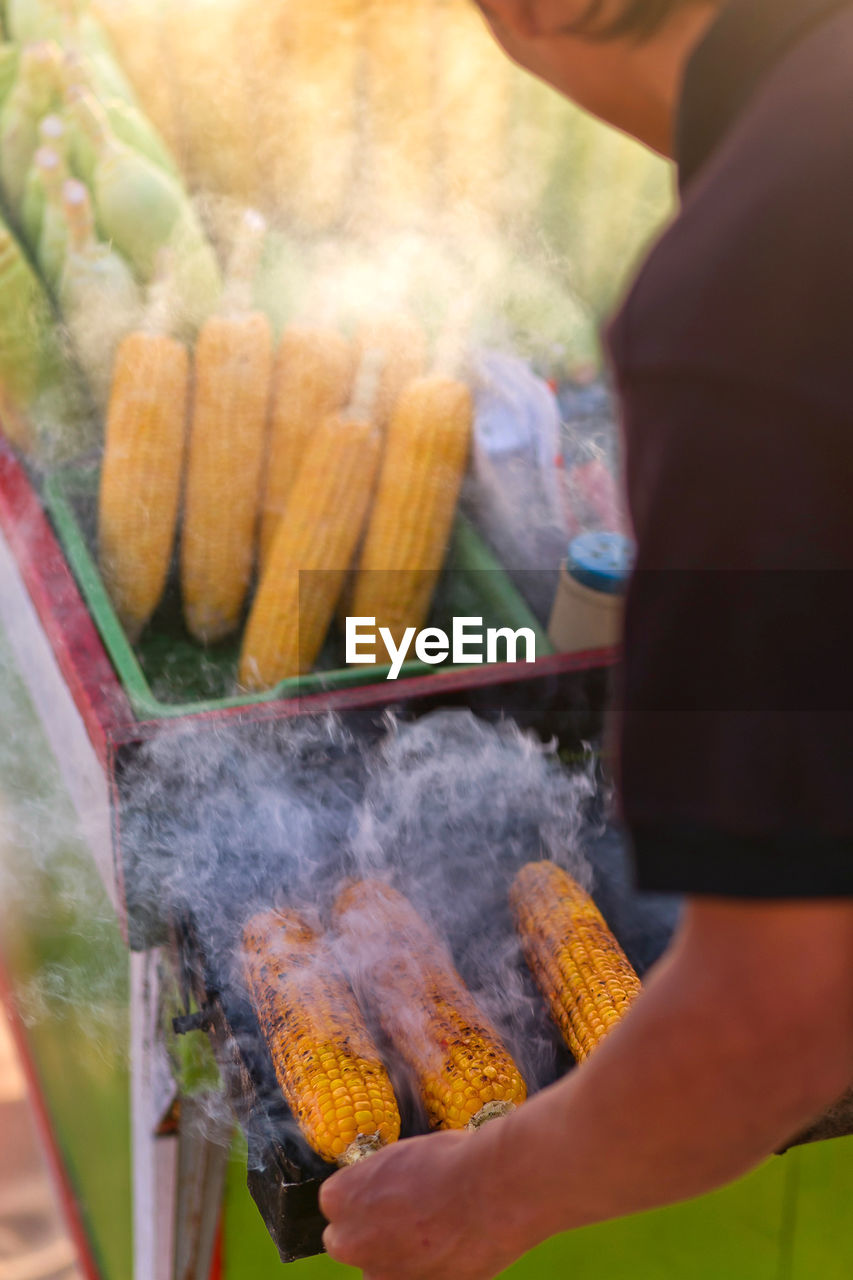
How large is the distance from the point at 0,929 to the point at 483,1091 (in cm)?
122

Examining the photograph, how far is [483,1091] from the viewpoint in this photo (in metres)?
0.79

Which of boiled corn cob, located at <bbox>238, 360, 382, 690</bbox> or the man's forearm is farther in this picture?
boiled corn cob, located at <bbox>238, 360, 382, 690</bbox>

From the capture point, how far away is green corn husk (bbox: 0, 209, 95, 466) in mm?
1414

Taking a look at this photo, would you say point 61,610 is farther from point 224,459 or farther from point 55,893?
point 55,893

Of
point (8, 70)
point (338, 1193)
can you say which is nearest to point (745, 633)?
point (338, 1193)

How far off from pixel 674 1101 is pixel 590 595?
0.77 meters

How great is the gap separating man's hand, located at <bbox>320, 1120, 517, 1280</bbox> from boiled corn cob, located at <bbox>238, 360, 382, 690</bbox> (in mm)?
673

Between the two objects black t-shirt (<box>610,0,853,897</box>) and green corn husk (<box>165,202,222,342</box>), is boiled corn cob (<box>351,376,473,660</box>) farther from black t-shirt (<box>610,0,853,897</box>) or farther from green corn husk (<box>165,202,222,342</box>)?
black t-shirt (<box>610,0,853,897</box>)

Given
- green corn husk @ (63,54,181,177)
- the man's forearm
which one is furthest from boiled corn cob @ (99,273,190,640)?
the man's forearm

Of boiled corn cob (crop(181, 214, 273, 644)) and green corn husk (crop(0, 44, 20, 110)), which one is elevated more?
green corn husk (crop(0, 44, 20, 110))

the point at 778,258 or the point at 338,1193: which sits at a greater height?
the point at 778,258

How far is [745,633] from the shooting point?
438mm

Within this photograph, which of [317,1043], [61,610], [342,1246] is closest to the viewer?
[342,1246]

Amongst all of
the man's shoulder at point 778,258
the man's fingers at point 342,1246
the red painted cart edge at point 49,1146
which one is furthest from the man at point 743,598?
the red painted cart edge at point 49,1146
